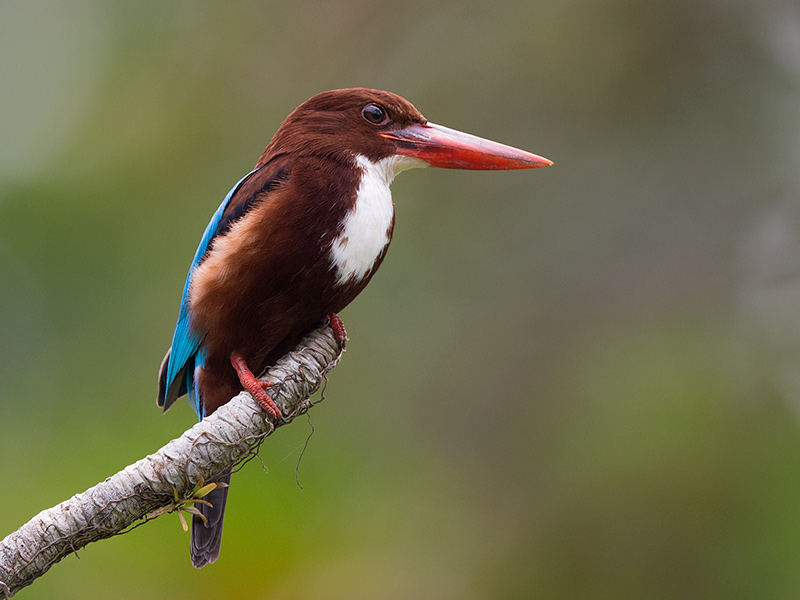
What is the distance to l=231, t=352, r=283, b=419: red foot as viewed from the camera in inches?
90.7

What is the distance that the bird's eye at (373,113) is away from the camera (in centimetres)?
284

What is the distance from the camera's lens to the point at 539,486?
17.5 ft

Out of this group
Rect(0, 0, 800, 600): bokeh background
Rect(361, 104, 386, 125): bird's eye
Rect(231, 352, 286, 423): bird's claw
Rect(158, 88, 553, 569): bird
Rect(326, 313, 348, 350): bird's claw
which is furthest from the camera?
Rect(0, 0, 800, 600): bokeh background

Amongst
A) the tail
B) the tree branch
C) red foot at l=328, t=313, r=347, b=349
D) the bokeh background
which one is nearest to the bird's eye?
red foot at l=328, t=313, r=347, b=349

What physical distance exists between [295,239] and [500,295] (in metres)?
3.62

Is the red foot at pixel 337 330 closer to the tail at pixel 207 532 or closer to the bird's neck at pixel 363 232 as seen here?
the bird's neck at pixel 363 232

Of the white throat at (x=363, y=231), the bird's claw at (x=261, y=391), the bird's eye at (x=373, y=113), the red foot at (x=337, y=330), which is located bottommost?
the bird's claw at (x=261, y=391)

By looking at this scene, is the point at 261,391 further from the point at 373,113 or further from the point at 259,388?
the point at 373,113

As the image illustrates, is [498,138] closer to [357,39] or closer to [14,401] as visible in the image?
[357,39]

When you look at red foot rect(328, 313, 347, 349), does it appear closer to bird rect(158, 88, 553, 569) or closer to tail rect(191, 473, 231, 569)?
bird rect(158, 88, 553, 569)

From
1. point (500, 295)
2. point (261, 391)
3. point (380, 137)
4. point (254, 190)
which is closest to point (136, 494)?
point (261, 391)

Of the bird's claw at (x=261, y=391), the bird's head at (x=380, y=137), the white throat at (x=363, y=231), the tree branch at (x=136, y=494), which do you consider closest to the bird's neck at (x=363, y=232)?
the white throat at (x=363, y=231)

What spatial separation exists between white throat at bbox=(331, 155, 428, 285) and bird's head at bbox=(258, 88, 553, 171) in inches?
3.9

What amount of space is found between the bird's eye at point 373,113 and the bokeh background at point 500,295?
223 centimetres
